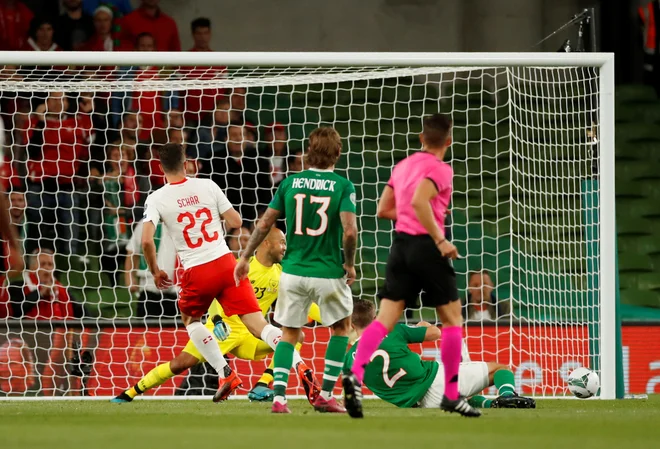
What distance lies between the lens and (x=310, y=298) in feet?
24.8

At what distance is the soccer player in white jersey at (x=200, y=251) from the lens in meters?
8.47

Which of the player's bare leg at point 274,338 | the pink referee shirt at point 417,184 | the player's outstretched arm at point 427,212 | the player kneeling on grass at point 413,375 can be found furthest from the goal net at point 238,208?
the player's outstretched arm at point 427,212

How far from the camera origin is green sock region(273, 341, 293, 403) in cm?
750

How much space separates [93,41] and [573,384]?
7884 millimetres

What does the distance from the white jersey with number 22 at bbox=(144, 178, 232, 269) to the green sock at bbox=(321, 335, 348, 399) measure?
4.63ft

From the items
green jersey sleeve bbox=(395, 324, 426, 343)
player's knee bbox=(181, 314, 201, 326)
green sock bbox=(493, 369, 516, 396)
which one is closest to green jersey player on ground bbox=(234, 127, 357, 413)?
green jersey sleeve bbox=(395, 324, 426, 343)

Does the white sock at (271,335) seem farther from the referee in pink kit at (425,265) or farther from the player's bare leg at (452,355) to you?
the player's bare leg at (452,355)

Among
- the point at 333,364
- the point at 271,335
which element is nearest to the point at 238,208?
the point at 271,335

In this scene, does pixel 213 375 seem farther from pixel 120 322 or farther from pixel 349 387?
pixel 349 387

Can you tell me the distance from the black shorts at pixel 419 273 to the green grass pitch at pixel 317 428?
0.70 meters

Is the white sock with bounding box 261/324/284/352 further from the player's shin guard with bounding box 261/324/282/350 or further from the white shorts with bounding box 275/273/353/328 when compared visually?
the white shorts with bounding box 275/273/353/328

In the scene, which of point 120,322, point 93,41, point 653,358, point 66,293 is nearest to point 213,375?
point 120,322

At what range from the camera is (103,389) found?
34.9ft

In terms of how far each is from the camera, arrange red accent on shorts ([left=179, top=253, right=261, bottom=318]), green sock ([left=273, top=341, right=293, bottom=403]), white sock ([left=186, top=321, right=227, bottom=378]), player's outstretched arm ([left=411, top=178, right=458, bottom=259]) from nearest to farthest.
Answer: player's outstretched arm ([left=411, top=178, right=458, bottom=259]) → green sock ([left=273, top=341, right=293, bottom=403]) → red accent on shorts ([left=179, top=253, right=261, bottom=318]) → white sock ([left=186, top=321, right=227, bottom=378])
